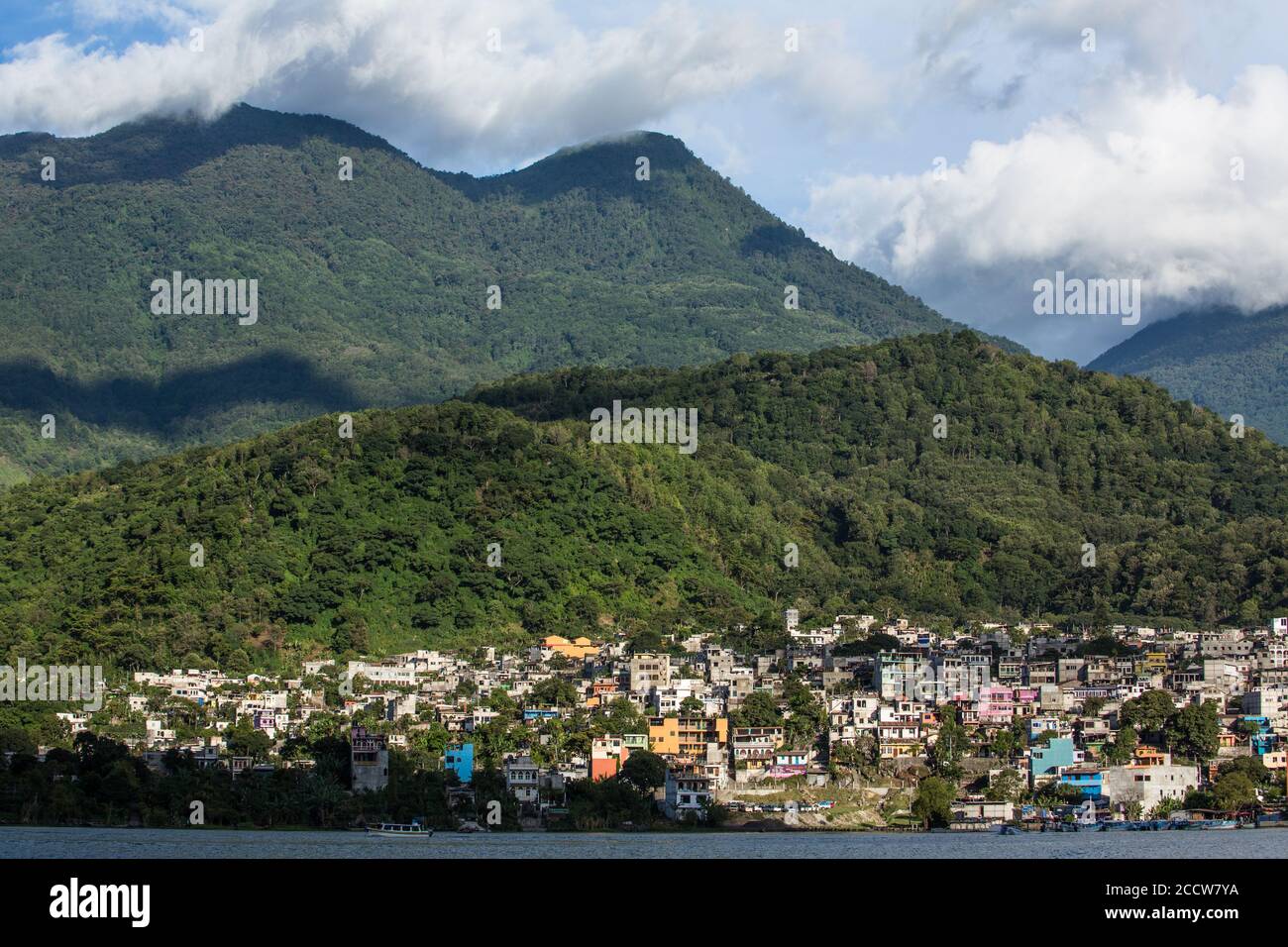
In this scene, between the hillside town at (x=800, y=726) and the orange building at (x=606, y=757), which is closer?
the hillside town at (x=800, y=726)

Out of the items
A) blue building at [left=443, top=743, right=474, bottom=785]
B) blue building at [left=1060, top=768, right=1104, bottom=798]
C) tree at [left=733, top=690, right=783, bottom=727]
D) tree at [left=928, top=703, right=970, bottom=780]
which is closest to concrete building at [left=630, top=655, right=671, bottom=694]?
tree at [left=733, top=690, right=783, bottom=727]

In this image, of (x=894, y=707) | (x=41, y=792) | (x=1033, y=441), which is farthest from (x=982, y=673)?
(x=1033, y=441)

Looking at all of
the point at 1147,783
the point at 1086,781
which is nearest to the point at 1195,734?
the point at 1147,783

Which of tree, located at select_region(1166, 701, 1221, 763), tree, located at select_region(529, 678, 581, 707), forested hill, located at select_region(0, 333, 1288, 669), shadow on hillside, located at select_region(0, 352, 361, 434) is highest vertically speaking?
shadow on hillside, located at select_region(0, 352, 361, 434)

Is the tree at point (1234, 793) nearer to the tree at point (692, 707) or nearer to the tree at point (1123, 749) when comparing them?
the tree at point (1123, 749)

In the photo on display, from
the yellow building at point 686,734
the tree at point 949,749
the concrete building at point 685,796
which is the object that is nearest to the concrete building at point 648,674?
the yellow building at point 686,734

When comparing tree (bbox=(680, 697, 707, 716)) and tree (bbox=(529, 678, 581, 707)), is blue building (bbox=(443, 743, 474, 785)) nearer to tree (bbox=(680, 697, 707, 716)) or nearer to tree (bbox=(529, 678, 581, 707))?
tree (bbox=(680, 697, 707, 716))
